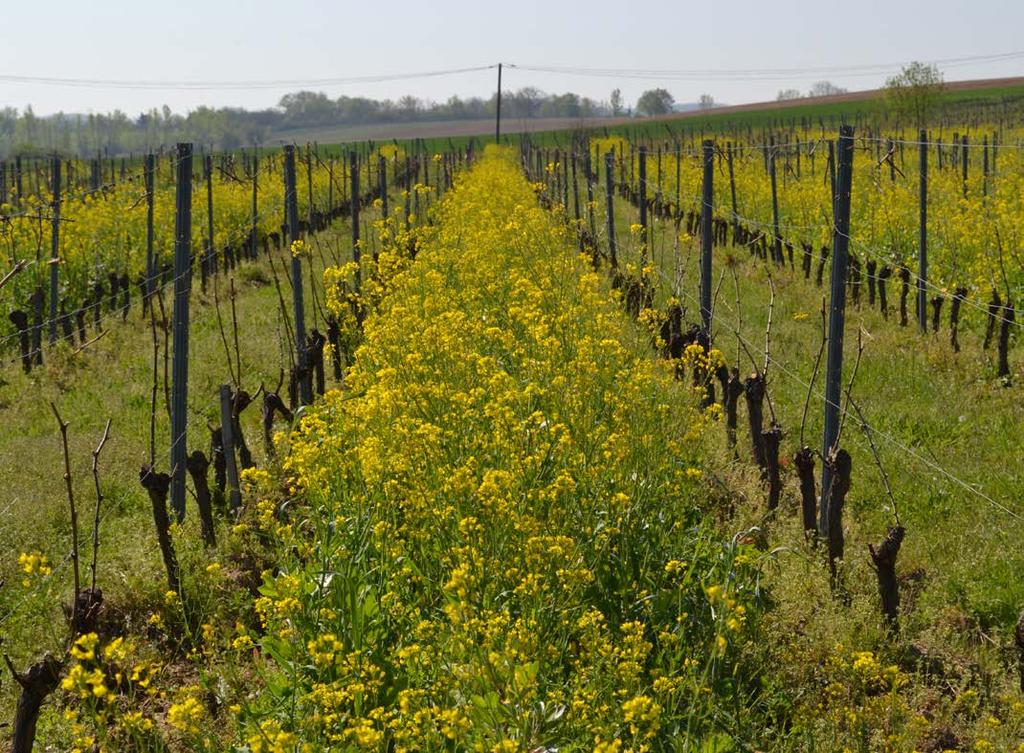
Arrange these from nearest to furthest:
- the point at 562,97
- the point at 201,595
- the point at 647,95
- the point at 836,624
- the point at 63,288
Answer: the point at 836,624 < the point at 201,595 < the point at 63,288 < the point at 647,95 < the point at 562,97

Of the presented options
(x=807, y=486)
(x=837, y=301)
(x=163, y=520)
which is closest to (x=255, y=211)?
(x=163, y=520)

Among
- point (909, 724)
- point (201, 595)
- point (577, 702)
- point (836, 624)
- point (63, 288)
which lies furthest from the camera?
point (63, 288)

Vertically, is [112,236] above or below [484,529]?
above

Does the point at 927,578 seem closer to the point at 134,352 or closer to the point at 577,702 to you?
the point at 577,702

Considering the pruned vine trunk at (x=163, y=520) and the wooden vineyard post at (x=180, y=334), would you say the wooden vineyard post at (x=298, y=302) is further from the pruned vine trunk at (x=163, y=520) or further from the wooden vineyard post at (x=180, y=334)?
the pruned vine trunk at (x=163, y=520)

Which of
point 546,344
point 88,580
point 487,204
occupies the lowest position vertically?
point 88,580

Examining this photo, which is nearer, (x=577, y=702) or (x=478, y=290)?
(x=577, y=702)

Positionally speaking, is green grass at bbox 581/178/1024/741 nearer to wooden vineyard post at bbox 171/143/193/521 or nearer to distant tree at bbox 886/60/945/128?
wooden vineyard post at bbox 171/143/193/521

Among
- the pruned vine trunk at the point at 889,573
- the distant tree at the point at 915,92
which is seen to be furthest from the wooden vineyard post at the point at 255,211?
the distant tree at the point at 915,92

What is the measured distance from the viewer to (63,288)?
535 inches

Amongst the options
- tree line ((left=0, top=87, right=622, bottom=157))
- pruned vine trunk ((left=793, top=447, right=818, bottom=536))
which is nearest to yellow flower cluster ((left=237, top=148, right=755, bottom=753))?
pruned vine trunk ((left=793, top=447, right=818, bottom=536))

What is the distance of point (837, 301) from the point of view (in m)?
5.81

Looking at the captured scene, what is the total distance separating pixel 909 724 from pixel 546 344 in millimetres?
2906

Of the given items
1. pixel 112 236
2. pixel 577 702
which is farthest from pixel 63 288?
pixel 577 702
